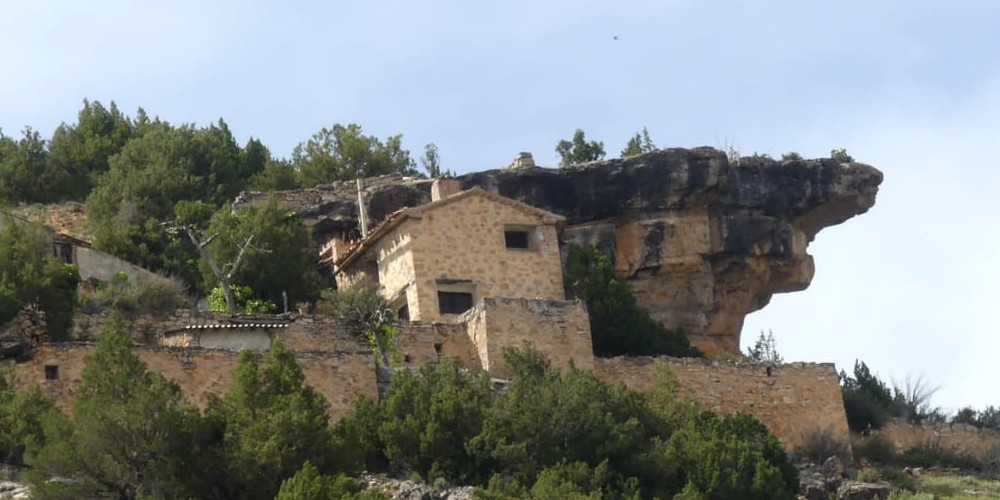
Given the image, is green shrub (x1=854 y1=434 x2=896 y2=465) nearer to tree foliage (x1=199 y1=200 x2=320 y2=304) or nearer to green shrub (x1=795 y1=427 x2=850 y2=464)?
green shrub (x1=795 y1=427 x2=850 y2=464)

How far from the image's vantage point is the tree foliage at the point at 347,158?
179ft

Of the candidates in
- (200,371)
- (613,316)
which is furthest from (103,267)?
(613,316)

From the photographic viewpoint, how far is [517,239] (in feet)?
149

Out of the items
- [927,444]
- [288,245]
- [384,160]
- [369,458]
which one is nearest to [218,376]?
[369,458]

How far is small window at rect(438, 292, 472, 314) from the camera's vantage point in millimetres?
44031

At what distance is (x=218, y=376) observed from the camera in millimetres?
37188

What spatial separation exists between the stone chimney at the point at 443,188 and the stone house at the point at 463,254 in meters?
1.27

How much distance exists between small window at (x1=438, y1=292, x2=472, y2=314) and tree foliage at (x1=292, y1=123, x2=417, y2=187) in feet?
33.6

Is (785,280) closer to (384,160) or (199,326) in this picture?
(384,160)

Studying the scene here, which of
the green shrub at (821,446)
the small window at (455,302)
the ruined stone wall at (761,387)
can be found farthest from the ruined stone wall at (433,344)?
the green shrub at (821,446)

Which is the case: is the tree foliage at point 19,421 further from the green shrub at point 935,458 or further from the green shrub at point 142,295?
the green shrub at point 935,458

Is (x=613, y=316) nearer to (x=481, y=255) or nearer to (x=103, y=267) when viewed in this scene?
(x=481, y=255)

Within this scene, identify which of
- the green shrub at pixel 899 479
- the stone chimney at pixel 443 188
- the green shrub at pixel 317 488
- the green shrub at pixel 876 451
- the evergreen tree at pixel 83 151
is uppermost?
the evergreen tree at pixel 83 151

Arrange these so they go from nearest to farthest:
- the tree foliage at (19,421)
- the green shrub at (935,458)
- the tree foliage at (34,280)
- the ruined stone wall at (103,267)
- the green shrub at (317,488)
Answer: the green shrub at (317,488), the tree foliage at (19,421), the tree foliage at (34,280), the green shrub at (935,458), the ruined stone wall at (103,267)
